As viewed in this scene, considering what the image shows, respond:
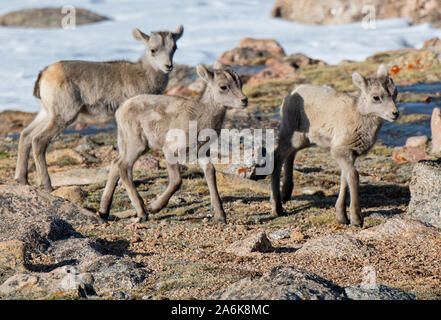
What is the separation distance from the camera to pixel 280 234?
946 cm

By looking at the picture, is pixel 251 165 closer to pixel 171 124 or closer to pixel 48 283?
pixel 171 124

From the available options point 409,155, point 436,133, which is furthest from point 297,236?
point 436,133

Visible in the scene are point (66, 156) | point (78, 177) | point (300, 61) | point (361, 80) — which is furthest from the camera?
point (300, 61)

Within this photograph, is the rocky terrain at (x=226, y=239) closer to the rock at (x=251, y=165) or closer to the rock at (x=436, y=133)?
the rock at (x=251, y=165)

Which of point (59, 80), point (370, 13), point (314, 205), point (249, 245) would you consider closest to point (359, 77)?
point (314, 205)

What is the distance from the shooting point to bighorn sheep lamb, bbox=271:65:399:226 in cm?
1010

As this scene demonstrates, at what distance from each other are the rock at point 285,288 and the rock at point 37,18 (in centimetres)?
7715

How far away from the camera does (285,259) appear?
26.0 feet

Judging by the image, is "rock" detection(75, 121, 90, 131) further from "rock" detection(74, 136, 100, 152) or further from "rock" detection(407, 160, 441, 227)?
"rock" detection(407, 160, 441, 227)

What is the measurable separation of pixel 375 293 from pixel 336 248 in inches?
85.6

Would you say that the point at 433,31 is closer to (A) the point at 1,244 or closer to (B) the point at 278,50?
(B) the point at 278,50

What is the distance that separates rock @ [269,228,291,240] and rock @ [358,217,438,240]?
1069 mm
